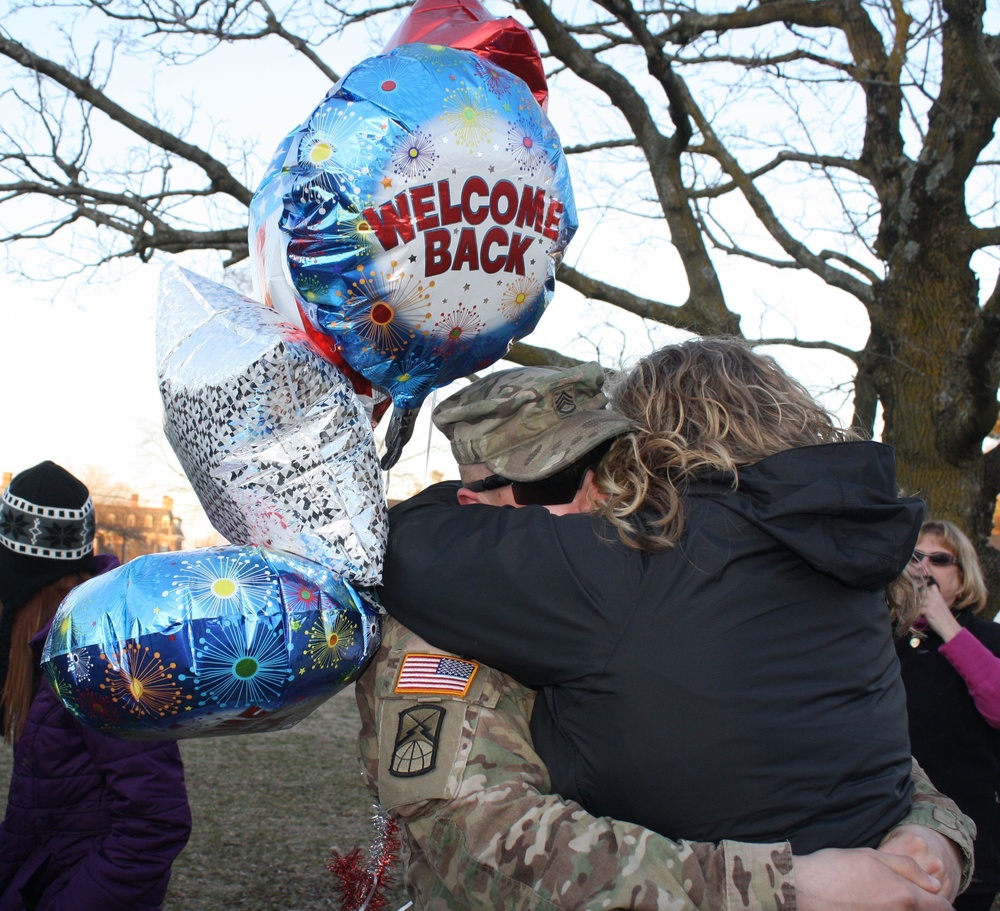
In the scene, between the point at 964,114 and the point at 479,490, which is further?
the point at 964,114

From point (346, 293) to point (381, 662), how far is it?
0.66m

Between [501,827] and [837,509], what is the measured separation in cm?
73

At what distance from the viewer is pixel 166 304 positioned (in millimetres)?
1723

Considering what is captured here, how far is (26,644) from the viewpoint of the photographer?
2613 millimetres

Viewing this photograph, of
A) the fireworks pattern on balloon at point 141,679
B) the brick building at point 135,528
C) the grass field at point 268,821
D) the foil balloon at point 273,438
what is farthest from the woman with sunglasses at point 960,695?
the brick building at point 135,528

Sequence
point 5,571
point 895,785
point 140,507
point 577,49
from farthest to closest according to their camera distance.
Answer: point 140,507, point 577,49, point 5,571, point 895,785

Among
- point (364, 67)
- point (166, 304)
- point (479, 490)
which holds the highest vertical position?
point (364, 67)

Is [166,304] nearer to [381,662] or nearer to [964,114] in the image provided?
[381,662]

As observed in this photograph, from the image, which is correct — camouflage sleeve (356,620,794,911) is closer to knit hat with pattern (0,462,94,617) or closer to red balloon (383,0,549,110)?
red balloon (383,0,549,110)

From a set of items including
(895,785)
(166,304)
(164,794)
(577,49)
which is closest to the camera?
(895,785)

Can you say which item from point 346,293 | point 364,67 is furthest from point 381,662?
point 364,67

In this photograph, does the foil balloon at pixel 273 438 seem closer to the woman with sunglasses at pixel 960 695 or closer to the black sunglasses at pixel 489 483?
the black sunglasses at pixel 489 483

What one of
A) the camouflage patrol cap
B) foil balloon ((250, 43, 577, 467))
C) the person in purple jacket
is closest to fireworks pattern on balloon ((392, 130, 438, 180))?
foil balloon ((250, 43, 577, 467))

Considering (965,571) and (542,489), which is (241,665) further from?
(965,571)
